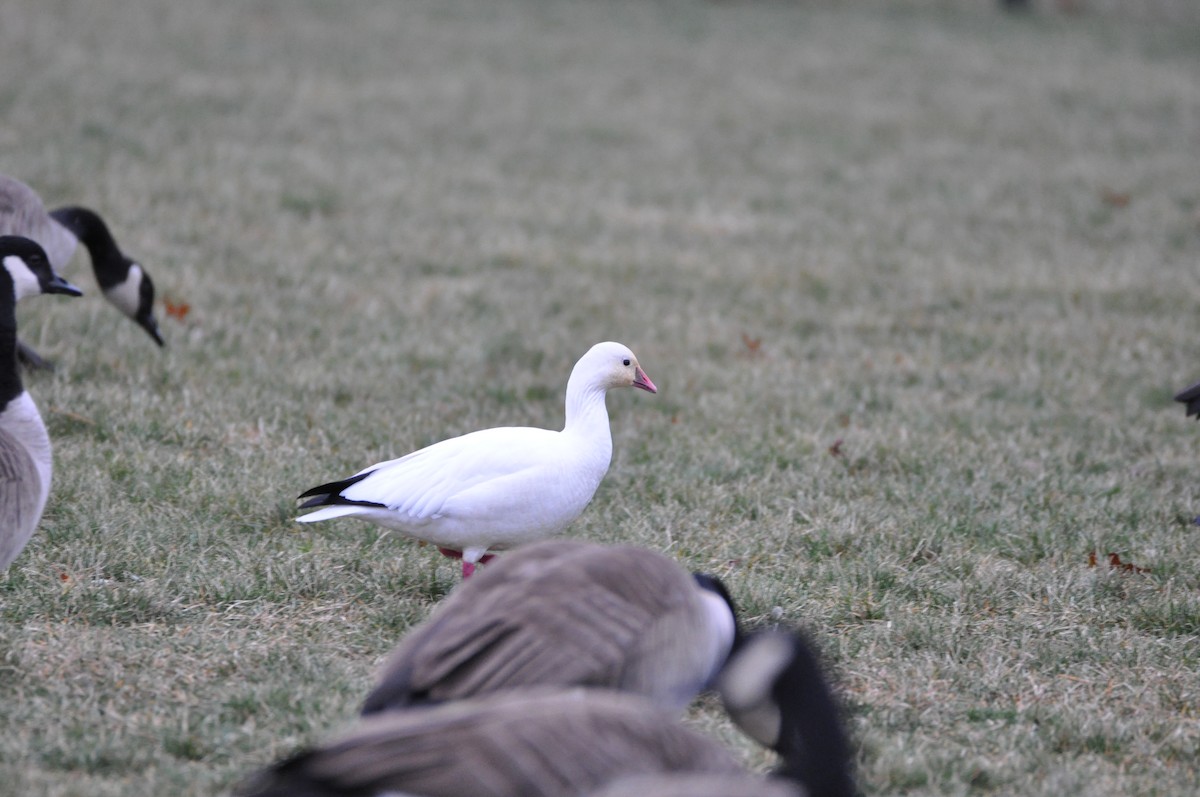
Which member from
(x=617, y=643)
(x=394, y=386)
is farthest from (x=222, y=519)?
(x=617, y=643)

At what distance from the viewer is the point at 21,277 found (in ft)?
14.1

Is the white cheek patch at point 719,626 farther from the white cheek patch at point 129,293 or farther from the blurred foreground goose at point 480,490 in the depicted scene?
the white cheek patch at point 129,293

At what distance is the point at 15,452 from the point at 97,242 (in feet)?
12.2

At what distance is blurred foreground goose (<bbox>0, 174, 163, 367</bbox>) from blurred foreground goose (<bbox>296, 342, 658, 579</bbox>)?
2.95 m

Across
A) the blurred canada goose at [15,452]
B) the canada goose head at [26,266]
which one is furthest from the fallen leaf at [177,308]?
the blurred canada goose at [15,452]

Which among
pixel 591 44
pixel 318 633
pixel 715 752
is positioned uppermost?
pixel 591 44

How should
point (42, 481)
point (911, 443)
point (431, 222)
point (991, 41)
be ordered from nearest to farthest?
point (42, 481) → point (911, 443) → point (431, 222) → point (991, 41)

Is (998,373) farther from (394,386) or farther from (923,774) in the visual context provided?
(923,774)

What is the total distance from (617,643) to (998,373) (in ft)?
16.5

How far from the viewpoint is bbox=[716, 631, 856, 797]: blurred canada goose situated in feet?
9.24

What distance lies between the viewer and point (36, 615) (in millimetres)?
3852

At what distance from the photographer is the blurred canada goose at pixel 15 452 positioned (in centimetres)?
358

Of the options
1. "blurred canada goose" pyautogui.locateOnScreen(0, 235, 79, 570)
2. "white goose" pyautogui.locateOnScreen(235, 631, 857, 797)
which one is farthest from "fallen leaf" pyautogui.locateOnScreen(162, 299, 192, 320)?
"white goose" pyautogui.locateOnScreen(235, 631, 857, 797)

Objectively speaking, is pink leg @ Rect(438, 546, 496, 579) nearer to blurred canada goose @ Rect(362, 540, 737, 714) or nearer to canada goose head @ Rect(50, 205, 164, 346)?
blurred canada goose @ Rect(362, 540, 737, 714)
